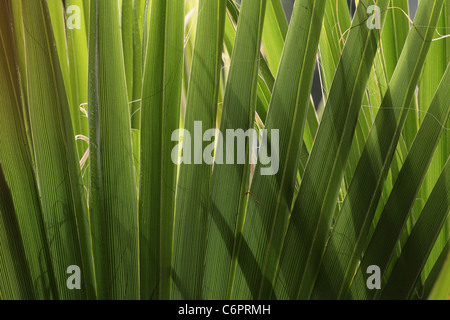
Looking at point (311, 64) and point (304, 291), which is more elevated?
point (311, 64)

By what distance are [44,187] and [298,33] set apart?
0.22 meters

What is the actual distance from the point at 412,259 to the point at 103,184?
258mm

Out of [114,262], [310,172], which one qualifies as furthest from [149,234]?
[310,172]

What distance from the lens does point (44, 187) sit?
Result: 0.25 m

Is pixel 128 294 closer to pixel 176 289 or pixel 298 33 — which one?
pixel 176 289

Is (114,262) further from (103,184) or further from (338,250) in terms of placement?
(338,250)

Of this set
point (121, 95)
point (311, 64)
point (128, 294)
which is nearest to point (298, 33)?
point (311, 64)

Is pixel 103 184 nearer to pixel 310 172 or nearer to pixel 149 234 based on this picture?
pixel 149 234

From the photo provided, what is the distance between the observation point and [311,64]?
263mm

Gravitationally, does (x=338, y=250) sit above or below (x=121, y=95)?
below

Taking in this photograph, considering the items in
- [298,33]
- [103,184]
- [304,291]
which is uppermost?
[298,33]

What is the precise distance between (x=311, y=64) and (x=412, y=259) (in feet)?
0.60

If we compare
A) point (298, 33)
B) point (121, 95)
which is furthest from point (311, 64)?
point (121, 95)

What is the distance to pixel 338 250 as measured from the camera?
0.28 m
